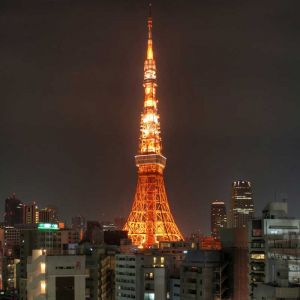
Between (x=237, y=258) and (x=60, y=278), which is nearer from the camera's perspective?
(x=60, y=278)

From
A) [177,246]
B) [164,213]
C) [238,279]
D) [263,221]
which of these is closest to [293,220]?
[263,221]

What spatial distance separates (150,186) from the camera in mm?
46438

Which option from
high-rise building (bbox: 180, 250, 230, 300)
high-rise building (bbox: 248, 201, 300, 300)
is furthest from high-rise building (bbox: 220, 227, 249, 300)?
high-rise building (bbox: 248, 201, 300, 300)

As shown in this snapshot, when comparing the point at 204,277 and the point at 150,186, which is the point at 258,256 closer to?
the point at 204,277

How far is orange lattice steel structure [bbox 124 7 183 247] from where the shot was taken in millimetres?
45500

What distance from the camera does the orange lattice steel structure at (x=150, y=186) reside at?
45500 millimetres

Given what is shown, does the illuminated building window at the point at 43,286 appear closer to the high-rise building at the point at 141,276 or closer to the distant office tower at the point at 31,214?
the high-rise building at the point at 141,276

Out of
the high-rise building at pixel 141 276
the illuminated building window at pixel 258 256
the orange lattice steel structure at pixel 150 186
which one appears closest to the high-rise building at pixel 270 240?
the illuminated building window at pixel 258 256

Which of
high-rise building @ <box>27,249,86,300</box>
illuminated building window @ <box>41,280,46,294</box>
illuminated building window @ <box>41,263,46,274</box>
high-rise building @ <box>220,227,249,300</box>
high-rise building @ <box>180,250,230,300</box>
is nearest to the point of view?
high-rise building @ <box>27,249,86,300</box>

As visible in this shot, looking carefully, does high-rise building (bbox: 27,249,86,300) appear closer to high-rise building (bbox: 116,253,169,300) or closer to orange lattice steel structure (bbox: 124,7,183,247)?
high-rise building (bbox: 116,253,169,300)

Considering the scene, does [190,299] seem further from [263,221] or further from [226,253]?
[263,221]

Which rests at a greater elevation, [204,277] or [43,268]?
[43,268]

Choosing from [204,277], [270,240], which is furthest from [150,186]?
[270,240]

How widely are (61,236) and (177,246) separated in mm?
14372
